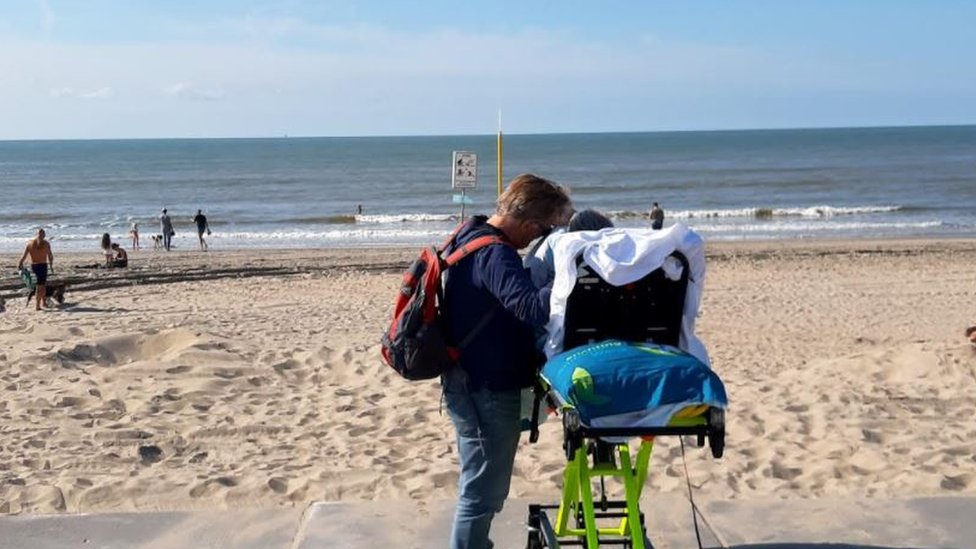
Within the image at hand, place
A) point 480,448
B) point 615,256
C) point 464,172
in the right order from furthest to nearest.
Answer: point 464,172 → point 480,448 → point 615,256

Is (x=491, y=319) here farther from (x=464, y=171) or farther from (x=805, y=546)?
(x=464, y=171)

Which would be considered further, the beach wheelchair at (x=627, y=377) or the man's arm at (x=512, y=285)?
the man's arm at (x=512, y=285)

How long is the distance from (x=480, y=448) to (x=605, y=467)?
436 millimetres

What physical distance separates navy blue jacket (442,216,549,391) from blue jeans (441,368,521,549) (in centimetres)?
5

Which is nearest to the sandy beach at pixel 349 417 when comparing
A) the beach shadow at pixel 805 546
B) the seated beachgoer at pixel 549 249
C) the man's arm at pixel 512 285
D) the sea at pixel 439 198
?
the beach shadow at pixel 805 546

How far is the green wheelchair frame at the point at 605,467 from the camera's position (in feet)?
10.9

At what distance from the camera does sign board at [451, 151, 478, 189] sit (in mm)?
13175

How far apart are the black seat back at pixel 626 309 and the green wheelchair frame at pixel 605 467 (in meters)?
0.34

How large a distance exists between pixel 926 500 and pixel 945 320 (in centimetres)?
874

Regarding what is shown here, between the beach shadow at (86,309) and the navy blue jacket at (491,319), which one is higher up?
the navy blue jacket at (491,319)

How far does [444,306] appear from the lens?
3.70m

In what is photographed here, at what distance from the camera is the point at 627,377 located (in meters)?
3.32

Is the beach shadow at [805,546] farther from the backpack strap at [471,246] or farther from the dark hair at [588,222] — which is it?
the backpack strap at [471,246]

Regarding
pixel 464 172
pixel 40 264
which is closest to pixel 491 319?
pixel 464 172
